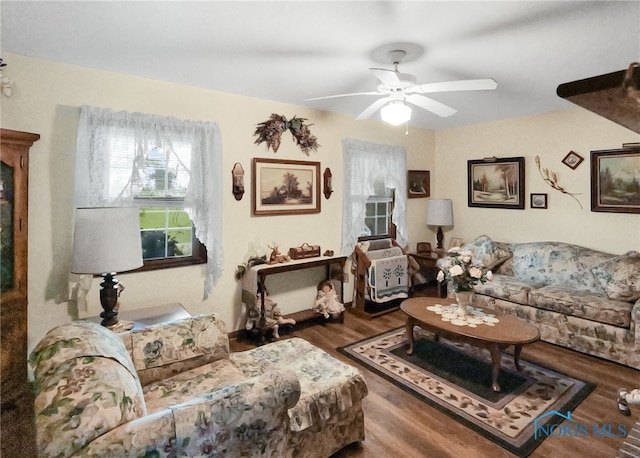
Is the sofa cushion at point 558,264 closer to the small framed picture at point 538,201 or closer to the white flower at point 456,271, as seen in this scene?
the small framed picture at point 538,201

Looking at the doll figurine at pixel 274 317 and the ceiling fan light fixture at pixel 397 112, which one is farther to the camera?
the doll figurine at pixel 274 317

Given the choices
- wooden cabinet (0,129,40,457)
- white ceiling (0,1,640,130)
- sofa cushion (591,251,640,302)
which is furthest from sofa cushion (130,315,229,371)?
sofa cushion (591,251,640,302)

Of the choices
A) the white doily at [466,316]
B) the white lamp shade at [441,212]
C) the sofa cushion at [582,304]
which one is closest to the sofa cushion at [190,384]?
the white doily at [466,316]

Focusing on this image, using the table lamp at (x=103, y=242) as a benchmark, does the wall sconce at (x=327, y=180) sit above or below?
above

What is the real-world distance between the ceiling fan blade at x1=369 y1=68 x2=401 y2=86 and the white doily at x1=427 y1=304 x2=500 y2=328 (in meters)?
1.91

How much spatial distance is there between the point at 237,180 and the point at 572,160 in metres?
3.84

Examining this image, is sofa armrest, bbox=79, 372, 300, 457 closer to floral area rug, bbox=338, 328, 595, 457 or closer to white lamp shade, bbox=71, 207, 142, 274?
white lamp shade, bbox=71, 207, 142, 274

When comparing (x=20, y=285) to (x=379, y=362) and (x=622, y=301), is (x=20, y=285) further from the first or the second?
(x=622, y=301)

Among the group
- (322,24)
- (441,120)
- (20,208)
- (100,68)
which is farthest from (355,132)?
(20,208)

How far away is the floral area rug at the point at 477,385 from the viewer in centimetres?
214

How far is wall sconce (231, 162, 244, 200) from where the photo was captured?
3.38 meters

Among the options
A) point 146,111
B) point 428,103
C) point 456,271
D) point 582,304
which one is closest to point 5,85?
point 146,111

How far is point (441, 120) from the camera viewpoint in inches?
180

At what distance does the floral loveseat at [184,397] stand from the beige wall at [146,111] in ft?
3.78
